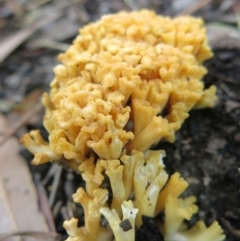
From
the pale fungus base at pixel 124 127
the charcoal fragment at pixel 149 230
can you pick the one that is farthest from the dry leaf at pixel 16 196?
the charcoal fragment at pixel 149 230

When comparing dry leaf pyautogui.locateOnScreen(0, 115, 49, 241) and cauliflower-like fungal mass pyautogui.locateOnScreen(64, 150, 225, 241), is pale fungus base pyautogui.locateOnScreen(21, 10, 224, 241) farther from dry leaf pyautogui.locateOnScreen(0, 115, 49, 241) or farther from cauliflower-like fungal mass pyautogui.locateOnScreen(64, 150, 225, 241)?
dry leaf pyautogui.locateOnScreen(0, 115, 49, 241)

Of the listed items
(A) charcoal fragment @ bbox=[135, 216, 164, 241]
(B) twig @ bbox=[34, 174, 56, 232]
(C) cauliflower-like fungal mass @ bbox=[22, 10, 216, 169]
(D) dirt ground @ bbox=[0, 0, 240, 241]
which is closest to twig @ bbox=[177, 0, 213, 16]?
(D) dirt ground @ bbox=[0, 0, 240, 241]

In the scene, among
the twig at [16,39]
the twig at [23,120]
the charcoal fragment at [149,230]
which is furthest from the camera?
the twig at [16,39]

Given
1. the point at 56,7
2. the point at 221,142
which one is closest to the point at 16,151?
the point at 221,142

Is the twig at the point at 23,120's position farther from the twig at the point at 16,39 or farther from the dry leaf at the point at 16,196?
the twig at the point at 16,39

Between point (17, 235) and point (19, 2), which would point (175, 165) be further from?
point (19, 2)

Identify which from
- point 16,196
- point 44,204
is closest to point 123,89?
point 44,204

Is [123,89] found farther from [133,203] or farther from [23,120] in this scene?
[23,120]
